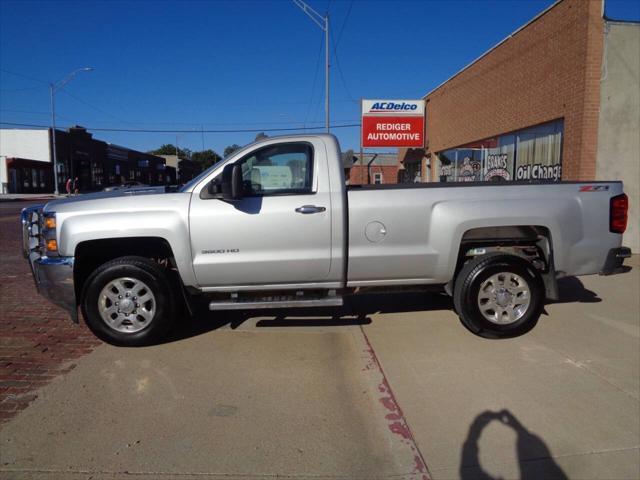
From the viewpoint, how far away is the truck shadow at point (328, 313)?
18.7ft

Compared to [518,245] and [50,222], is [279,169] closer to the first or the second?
[50,222]

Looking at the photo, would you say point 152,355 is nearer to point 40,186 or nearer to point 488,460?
point 488,460

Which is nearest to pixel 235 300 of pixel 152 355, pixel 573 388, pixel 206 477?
pixel 152 355

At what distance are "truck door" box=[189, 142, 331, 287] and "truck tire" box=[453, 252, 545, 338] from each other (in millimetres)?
1497

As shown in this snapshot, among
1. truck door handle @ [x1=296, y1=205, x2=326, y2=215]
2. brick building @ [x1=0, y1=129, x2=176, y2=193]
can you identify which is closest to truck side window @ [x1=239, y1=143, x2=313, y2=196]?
truck door handle @ [x1=296, y1=205, x2=326, y2=215]

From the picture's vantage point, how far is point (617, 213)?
518cm

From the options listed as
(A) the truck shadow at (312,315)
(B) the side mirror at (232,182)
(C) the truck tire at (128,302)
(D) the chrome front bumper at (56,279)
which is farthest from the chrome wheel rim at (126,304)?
(B) the side mirror at (232,182)

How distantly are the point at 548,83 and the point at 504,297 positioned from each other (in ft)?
27.8

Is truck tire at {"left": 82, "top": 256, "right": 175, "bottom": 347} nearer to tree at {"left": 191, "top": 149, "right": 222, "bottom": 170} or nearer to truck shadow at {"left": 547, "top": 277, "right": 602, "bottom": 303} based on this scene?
truck shadow at {"left": 547, "top": 277, "right": 602, "bottom": 303}

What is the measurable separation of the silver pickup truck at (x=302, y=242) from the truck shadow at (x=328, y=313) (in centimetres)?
70

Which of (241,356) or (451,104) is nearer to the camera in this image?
(241,356)

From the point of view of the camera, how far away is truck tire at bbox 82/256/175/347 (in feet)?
15.8

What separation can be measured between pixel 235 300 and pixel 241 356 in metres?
0.56

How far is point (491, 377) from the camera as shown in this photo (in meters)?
4.25
